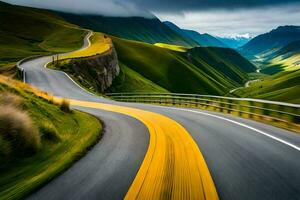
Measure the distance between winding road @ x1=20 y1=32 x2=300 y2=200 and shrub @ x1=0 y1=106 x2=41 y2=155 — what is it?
4.47ft

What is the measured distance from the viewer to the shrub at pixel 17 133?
7.79m

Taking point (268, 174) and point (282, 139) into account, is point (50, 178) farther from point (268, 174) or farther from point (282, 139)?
point (282, 139)

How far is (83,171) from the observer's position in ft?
22.0

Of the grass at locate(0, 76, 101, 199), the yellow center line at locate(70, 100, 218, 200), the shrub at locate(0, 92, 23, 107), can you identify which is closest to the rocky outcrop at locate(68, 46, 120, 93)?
the grass at locate(0, 76, 101, 199)

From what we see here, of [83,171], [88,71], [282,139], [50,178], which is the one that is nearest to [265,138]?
[282,139]

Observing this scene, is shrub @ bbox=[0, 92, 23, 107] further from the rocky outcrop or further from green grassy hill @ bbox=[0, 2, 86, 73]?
green grassy hill @ bbox=[0, 2, 86, 73]

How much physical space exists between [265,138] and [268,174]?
434 cm

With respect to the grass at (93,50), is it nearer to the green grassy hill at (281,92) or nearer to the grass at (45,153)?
the grass at (45,153)

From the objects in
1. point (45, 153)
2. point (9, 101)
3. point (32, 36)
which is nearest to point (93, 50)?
point (32, 36)

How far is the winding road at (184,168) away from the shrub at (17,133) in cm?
136

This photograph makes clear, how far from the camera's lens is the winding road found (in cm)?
547

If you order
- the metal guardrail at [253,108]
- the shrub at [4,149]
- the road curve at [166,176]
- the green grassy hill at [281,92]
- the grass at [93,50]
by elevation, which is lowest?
the road curve at [166,176]

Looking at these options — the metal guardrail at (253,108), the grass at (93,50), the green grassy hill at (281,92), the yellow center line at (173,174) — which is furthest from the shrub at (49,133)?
the green grassy hill at (281,92)

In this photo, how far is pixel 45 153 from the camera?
826 centimetres
